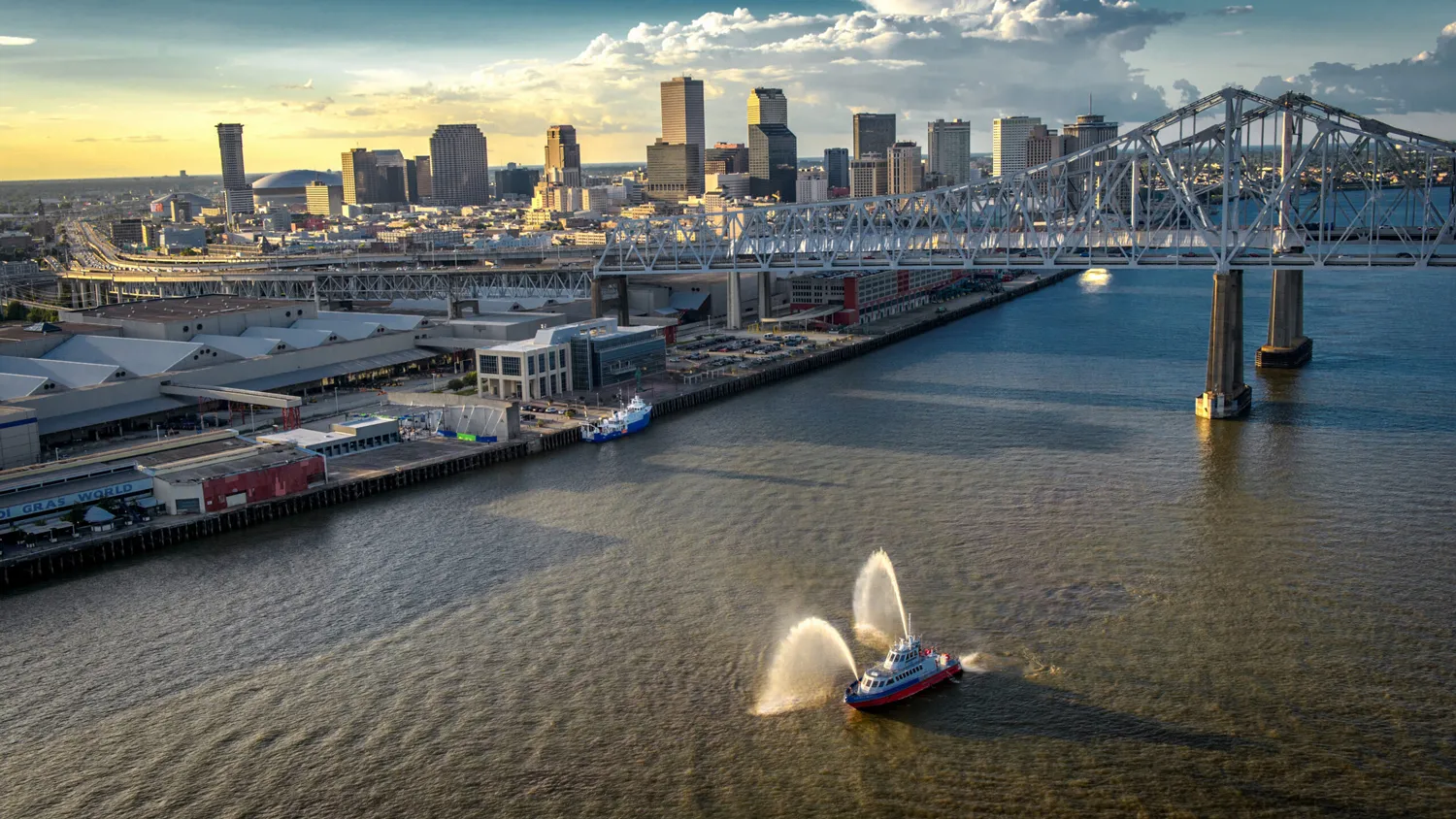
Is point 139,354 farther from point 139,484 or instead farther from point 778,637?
point 778,637

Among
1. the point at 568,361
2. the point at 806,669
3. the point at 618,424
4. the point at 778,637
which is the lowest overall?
the point at 806,669

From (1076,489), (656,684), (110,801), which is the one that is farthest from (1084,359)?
(110,801)

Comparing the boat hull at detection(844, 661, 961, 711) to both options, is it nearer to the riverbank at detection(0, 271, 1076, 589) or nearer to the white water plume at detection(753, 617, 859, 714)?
the white water plume at detection(753, 617, 859, 714)

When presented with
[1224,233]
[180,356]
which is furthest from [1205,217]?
[180,356]

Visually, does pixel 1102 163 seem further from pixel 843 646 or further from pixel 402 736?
pixel 402 736

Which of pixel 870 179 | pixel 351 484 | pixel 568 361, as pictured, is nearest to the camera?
pixel 351 484

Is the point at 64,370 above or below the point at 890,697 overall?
above

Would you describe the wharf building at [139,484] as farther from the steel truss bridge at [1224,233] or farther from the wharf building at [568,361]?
the steel truss bridge at [1224,233]
